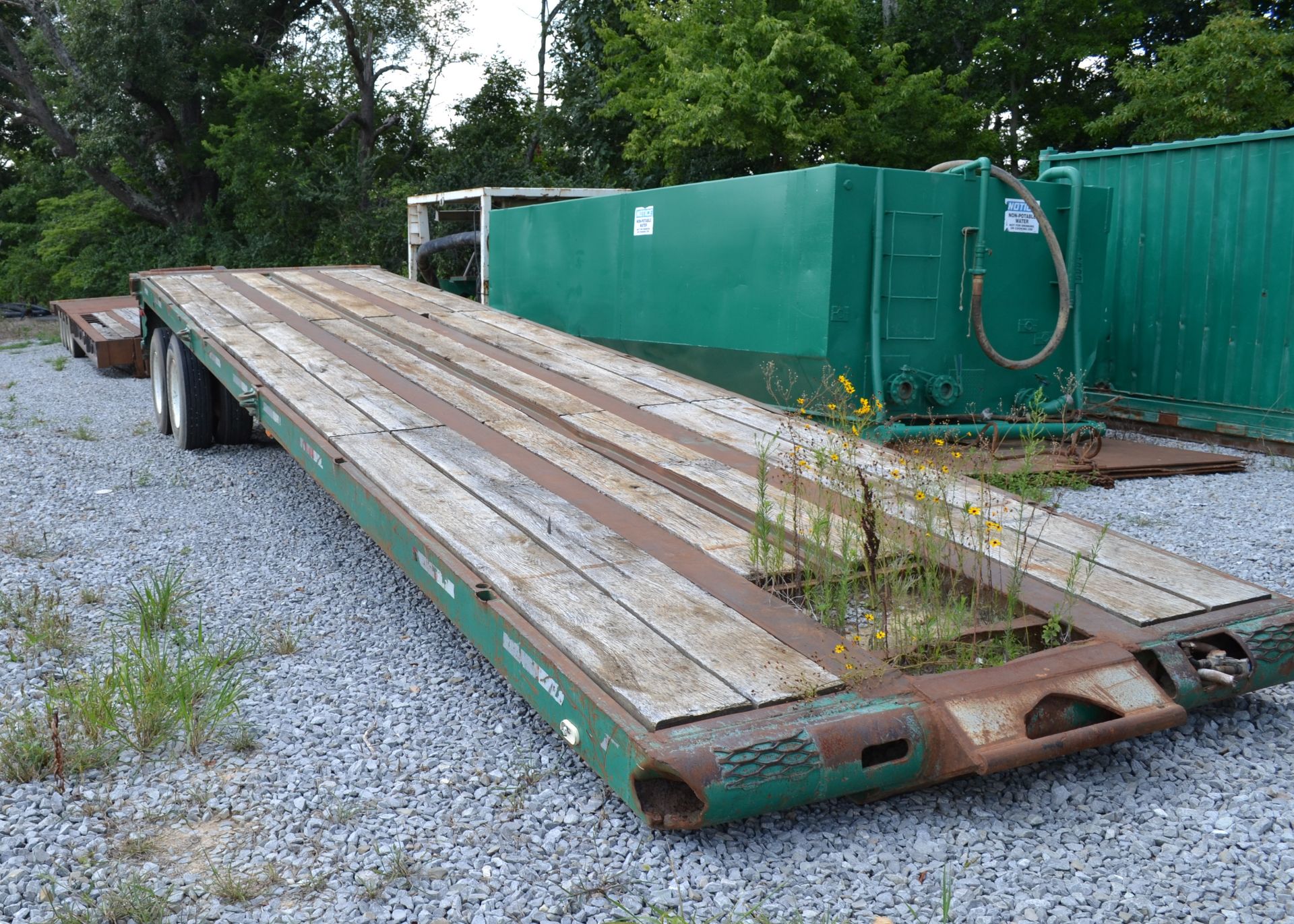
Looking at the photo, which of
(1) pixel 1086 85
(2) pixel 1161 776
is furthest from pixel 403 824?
(1) pixel 1086 85

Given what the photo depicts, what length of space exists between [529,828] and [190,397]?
241 inches

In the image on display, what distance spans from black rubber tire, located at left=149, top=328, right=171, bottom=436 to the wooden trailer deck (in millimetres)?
2351

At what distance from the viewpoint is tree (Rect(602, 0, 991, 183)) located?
58.1 ft

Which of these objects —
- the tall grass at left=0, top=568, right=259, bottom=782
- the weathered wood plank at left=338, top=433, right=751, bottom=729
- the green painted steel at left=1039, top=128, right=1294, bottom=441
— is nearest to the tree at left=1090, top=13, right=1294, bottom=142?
the green painted steel at left=1039, top=128, right=1294, bottom=441

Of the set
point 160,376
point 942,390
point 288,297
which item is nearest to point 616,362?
point 942,390

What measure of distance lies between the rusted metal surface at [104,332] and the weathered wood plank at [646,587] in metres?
8.66

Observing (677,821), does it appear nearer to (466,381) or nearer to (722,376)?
(466,381)

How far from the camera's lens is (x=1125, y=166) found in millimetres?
9500

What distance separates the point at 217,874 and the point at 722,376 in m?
5.84

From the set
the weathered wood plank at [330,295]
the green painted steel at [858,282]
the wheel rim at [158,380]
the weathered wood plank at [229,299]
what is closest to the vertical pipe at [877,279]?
the green painted steel at [858,282]

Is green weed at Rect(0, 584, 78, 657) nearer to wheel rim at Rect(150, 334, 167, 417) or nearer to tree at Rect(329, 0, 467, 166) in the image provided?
wheel rim at Rect(150, 334, 167, 417)

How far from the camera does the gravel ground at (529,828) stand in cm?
258

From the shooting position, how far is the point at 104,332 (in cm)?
1298

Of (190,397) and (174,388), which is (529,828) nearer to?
(190,397)
